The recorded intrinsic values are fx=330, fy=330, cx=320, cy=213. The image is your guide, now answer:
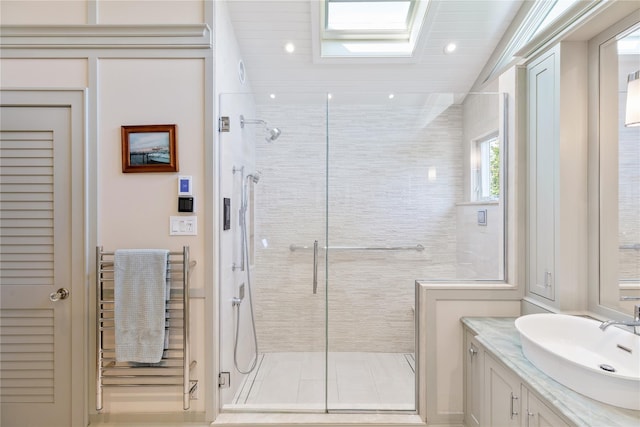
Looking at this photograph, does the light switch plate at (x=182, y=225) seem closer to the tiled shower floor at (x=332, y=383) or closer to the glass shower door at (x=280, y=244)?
the glass shower door at (x=280, y=244)

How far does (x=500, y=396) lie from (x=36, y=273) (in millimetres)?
2702

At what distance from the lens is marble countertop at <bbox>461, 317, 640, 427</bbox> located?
109 cm

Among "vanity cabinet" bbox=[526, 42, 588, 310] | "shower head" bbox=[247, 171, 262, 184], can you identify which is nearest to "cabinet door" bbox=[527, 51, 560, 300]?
"vanity cabinet" bbox=[526, 42, 588, 310]

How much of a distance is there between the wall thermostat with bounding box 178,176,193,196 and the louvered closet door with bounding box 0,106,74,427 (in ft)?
2.22

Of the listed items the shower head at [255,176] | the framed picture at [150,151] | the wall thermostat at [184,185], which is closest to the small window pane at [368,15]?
the shower head at [255,176]

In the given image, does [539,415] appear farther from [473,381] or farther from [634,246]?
[634,246]

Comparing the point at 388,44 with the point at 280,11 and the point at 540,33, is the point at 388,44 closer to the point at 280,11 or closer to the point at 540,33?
the point at 280,11

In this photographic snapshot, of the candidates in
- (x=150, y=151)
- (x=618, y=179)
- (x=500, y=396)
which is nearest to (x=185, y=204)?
(x=150, y=151)

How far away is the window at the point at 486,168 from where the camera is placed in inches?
88.7

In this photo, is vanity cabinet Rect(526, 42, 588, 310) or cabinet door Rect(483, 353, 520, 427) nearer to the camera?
cabinet door Rect(483, 353, 520, 427)

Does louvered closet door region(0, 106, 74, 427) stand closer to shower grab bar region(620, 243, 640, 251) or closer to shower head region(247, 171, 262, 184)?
shower head region(247, 171, 262, 184)

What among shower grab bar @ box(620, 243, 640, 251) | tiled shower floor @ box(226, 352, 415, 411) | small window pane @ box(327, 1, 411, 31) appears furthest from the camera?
small window pane @ box(327, 1, 411, 31)

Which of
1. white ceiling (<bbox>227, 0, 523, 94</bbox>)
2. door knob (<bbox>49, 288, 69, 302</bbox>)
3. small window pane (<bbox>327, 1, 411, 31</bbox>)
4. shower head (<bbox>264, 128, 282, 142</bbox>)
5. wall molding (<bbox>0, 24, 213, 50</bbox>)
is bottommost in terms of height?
door knob (<bbox>49, 288, 69, 302</bbox>)

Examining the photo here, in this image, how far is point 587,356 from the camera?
1.51 m
